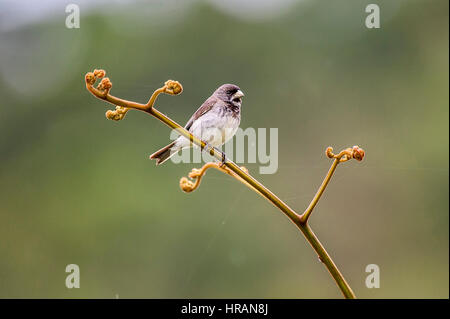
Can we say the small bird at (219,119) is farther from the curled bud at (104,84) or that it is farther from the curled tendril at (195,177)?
the curled bud at (104,84)

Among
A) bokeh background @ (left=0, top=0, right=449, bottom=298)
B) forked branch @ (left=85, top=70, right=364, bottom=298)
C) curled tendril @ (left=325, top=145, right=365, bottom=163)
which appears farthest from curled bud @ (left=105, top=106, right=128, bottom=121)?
bokeh background @ (left=0, top=0, right=449, bottom=298)

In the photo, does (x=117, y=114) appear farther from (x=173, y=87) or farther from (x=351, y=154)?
(x=351, y=154)

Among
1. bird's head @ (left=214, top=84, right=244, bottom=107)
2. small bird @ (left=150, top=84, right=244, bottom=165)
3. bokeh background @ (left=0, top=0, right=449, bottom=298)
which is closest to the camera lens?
small bird @ (left=150, top=84, right=244, bottom=165)

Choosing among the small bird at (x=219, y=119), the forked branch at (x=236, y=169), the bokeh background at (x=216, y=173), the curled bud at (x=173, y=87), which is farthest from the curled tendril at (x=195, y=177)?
the bokeh background at (x=216, y=173)

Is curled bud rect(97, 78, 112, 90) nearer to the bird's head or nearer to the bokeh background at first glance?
the bird's head

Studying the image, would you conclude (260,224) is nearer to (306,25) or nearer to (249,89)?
(249,89)

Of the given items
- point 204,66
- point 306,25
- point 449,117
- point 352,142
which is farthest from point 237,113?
point 306,25

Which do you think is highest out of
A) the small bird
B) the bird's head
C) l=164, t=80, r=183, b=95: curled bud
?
the bird's head

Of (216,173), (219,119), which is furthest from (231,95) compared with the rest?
(216,173)
